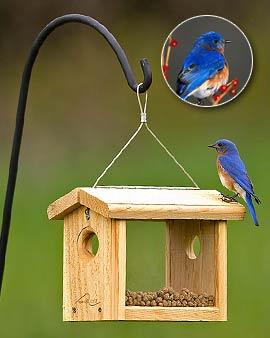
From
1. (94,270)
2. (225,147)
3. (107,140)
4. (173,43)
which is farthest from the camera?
(173,43)

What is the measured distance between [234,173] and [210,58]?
13.0 ft

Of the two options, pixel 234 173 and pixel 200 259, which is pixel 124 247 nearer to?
pixel 200 259

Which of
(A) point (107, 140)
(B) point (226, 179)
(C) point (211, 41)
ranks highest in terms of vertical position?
(C) point (211, 41)

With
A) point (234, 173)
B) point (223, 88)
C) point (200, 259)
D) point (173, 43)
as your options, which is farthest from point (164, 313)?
point (223, 88)

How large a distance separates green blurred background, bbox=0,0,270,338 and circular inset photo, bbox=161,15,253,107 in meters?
0.06

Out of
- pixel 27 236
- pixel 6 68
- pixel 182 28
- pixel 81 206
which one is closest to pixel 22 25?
pixel 6 68

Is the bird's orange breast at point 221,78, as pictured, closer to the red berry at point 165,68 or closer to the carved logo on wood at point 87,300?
the red berry at point 165,68

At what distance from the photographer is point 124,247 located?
3326 millimetres

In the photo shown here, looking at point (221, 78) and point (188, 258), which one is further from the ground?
point (221, 78)

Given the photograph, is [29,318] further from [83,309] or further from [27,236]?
[83,309]

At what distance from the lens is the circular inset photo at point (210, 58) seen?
25.2 ft

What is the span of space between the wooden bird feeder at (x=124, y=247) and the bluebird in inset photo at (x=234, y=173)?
0.11 m

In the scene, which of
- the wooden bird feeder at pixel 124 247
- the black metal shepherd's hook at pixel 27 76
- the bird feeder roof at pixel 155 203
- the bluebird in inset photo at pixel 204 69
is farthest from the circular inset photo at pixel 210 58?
the black metal shepherd's hook at pixel 27 76

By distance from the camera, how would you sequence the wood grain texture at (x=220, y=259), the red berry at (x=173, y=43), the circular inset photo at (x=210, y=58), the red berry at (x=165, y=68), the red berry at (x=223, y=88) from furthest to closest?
the red berry at (x=223, y=88) < the red berry at (x=173, y=43) < the red berry at (x=165, y=68) < the circular inset photo at (x=210, y=58) < the wood grain texture at (x=220, y=259)
